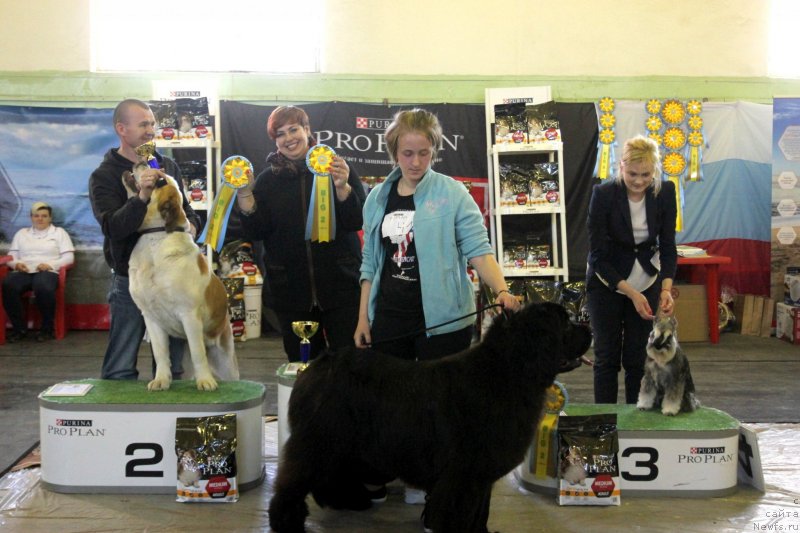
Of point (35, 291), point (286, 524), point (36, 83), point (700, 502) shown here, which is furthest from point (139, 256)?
point (36, 83)

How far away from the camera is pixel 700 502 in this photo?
3.19 metres

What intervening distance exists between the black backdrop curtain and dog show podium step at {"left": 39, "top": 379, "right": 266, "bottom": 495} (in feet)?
16.2

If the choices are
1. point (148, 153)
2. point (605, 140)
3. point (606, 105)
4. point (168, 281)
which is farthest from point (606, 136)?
point (168, 281)

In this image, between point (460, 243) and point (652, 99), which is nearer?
point (460, 243)

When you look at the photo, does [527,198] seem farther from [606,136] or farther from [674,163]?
[674,163]

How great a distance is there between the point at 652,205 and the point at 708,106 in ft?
17.1

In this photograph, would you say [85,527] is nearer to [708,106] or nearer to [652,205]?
[652,205]

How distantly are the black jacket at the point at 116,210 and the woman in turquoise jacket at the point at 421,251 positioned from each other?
1.04 m

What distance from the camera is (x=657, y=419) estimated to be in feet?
11.0

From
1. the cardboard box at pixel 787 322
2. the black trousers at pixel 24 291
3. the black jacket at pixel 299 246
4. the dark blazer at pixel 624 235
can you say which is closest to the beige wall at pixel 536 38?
the black trousers at pixel 24 291

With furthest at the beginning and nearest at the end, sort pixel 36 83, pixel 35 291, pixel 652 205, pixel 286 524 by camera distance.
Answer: pixel 36 83
pixel 35 291
pixel 652 205
pixel 286 524

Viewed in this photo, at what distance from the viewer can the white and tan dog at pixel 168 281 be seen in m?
3.21

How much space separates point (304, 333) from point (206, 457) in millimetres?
702

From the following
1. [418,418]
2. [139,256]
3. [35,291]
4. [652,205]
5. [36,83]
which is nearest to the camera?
[418,418]
